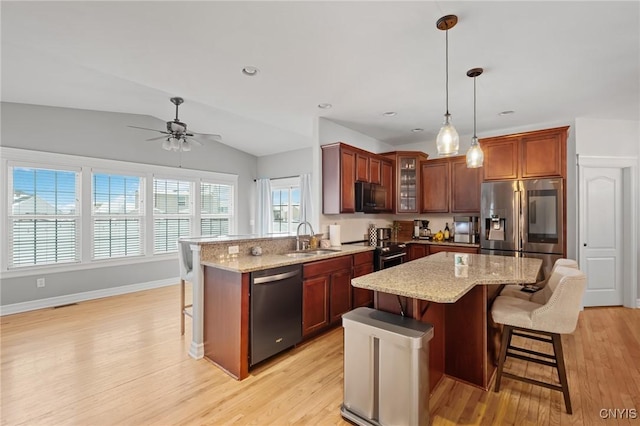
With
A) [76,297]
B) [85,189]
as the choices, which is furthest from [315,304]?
[85,189]

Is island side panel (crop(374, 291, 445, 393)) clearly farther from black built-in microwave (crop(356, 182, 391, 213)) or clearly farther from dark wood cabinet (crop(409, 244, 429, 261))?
dark wood cabinet (crop(409, 244, 429, 261))

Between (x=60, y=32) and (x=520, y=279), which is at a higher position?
(x=60, y=32)

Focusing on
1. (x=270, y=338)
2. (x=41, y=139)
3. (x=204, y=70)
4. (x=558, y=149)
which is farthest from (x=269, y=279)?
(x=41, y=139)

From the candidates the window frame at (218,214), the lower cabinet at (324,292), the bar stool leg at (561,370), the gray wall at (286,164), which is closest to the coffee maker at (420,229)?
the lower cabinet at (324,292)

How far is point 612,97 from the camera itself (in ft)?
11.3

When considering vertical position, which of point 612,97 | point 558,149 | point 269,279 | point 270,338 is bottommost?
point 270,338

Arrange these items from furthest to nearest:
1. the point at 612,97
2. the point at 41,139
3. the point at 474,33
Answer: the point at 41,139 → the point at 612,97 → the point at 474,33

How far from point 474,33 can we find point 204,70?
2.43 m

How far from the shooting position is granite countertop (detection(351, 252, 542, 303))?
5.68 ft

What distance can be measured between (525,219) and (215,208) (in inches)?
235

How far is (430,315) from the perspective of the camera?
2203 mm

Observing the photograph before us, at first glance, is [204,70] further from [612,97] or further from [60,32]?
[612,97]

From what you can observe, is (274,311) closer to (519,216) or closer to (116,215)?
(519,216)

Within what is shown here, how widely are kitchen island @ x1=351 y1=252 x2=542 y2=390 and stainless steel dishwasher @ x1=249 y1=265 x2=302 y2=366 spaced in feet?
3.05
